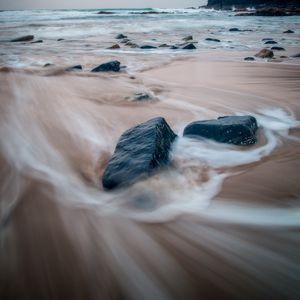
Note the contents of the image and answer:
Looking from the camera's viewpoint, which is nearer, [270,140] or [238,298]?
[238,298]

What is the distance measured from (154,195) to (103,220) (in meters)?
0.34

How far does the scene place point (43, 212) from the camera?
155 centimetres

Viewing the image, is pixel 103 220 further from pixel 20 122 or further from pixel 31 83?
pixel 31 83

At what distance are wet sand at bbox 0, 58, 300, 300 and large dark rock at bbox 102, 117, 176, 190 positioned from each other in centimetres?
8

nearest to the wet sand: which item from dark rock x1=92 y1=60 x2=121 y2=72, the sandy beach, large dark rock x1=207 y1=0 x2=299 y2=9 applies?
the sandy beach

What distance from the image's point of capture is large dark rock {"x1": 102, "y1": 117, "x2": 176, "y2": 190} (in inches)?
67.4

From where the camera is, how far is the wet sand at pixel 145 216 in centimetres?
114

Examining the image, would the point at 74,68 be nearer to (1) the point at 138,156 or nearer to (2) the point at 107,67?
(2) the point at 107,67

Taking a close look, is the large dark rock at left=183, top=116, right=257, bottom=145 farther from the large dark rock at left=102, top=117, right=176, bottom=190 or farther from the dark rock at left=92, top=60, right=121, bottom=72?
the dark rock at left=92, top=60, right=121, bottom=72

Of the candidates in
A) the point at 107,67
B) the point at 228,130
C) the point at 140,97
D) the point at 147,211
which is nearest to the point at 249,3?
the point at 107,67

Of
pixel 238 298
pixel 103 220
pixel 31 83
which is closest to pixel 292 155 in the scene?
pixel 238 298

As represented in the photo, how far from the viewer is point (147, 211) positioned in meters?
1.56

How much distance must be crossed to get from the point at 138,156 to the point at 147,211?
1.29ft

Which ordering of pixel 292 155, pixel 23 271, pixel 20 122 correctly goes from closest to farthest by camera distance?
pixel 23 271, pixel 292 155, pixel 20 122
